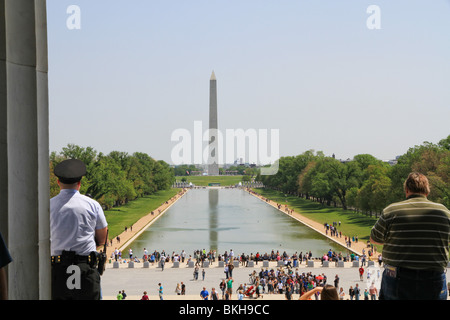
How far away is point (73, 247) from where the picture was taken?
17.3 ft

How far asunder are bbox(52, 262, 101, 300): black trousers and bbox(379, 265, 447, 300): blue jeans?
9.32ft

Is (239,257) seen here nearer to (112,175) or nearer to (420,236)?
(420,236)

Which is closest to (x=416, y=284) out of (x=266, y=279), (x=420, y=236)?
(x=420, y=236)

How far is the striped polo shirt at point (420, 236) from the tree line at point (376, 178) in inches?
1562

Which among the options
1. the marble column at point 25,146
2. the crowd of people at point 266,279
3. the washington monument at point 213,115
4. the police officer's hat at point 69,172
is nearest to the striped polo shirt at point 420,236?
the police officer's hat at point 69,172

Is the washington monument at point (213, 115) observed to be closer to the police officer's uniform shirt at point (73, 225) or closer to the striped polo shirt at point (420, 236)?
the police officer's uniform shirt at point (73, 225)

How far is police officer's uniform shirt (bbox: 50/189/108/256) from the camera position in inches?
207

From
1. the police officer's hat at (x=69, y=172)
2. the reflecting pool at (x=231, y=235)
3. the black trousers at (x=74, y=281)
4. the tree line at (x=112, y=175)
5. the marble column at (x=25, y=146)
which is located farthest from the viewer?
the tree line at (x=112, y=175)

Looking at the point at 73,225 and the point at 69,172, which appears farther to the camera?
the point at 69,172

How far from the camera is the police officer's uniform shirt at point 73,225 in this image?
5.27 m

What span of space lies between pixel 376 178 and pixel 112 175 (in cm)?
3775

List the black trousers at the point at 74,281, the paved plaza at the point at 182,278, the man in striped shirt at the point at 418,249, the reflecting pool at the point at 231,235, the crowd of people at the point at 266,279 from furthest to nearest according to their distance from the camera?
the reflecting pool at the point at 231,235 → the paved plaza at the point at 182,278 → the crowd of people at the point at 266,279 → the black trousers at the point at 74,281 → the man in striped shirt at the point at 418,249
